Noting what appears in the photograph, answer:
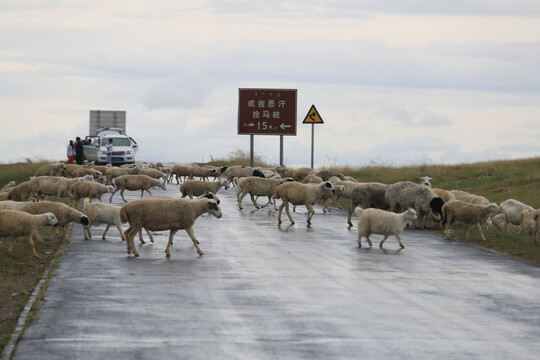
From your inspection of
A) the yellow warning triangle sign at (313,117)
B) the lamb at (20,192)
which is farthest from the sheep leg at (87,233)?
the yellow warning triangle sign at (313,117)

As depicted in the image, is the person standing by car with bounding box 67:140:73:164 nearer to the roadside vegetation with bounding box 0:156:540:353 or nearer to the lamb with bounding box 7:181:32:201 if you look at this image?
the roadside vegetation with bounding box 0:156:540:353

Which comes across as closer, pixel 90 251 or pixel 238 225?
pixel 90 251

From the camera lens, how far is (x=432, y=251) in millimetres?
19000

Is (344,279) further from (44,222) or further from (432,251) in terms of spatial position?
(44,222)

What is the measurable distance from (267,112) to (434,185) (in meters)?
12.7

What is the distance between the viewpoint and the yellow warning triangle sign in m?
43.3

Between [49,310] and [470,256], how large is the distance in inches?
407

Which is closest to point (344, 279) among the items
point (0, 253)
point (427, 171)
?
point (0, 253)

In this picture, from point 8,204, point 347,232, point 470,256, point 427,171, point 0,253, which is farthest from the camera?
point 427,171

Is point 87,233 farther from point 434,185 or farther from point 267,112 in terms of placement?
point 267,112

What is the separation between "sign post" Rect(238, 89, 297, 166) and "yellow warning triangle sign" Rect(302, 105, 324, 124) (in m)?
5.68

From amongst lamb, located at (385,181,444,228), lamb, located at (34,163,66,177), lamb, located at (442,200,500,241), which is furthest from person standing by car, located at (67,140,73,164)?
lamb, located at (442,200,500,241)

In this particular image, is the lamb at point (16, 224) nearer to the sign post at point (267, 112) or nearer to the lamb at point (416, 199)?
the lamb at point (416, 199)

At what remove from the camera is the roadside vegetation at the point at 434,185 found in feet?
43.9
